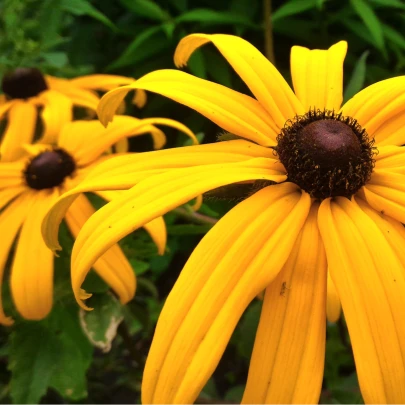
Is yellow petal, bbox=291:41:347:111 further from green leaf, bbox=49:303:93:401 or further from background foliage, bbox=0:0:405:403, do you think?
green leaf, bbox=49:303:93:401

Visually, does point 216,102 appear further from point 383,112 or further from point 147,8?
point 147,8

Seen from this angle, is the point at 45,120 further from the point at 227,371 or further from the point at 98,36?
the point at 227,371

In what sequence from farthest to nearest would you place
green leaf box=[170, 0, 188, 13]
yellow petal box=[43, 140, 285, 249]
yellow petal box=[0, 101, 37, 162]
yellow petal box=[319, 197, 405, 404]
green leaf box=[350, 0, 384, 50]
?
green leaf box=[170, 0, 188, 13]
green leaf box=[350, 0, 384, 50]
yellow petal box=[0, 101, 37, 162]
yellow petal box=[43, 140, 285, 249]
yellow petal box=[319, 197, 405, 404]

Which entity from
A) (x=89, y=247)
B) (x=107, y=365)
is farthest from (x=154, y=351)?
(x=107, y=365)

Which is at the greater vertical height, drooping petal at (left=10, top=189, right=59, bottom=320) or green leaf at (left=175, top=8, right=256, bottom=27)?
green leaf at (left=175, top=8, right=256, bottom=27)

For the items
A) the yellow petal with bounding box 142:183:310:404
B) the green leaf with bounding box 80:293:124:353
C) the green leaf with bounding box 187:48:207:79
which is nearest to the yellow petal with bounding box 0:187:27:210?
the green leaf with bounding box 80:293:124:353

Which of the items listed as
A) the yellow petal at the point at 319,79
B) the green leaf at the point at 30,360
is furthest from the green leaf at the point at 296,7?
the green leaf at the point at 30,360
